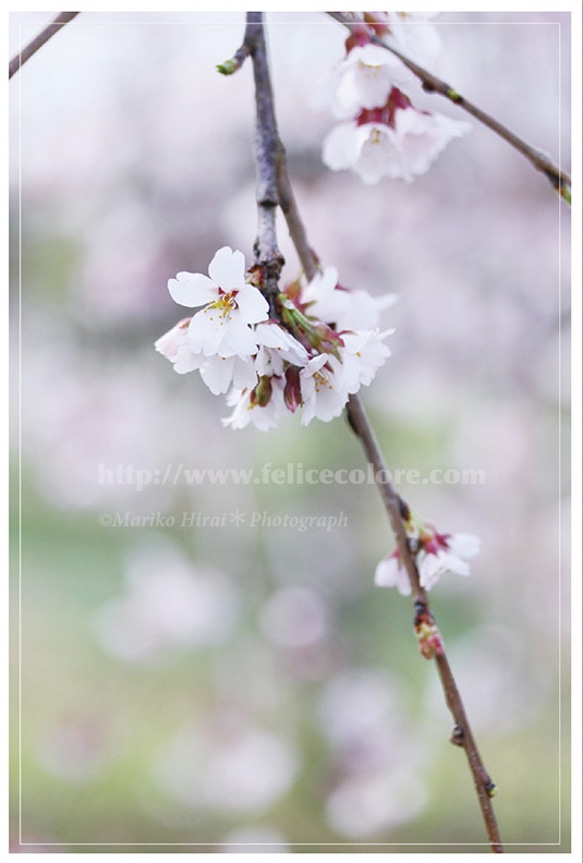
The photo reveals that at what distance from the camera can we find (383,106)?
63 centimetres

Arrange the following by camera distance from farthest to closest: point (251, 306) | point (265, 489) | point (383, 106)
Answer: point (265, 489) → point (383, 106) → point (251, 306)

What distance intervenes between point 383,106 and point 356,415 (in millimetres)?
270

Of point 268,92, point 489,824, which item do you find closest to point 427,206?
point 268,92

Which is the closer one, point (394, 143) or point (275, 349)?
point (275, 349)

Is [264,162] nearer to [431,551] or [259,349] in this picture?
[259,349]

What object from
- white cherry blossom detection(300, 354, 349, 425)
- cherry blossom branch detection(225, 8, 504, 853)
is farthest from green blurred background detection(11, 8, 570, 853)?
white cherry blossom detection(300, 354, 349, 425)

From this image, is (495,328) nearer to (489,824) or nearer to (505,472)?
(505,472)

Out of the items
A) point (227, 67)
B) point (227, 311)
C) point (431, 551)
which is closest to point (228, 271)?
point (227, 311)

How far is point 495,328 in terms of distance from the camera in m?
0.97

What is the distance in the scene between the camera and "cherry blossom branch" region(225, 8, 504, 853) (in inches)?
19.0

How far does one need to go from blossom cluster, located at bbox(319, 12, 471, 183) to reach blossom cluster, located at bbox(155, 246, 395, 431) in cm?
23

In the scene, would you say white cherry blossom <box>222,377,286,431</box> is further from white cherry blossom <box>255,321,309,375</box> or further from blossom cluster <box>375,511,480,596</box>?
blossom cluster <box>375,511,480,596</box>

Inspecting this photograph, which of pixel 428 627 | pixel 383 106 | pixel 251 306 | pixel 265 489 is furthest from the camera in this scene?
pixel 265 489

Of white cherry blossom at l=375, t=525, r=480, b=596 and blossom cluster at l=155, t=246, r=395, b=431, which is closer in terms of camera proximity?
blossom cluster at l=155, t=246, r=395, b=431
